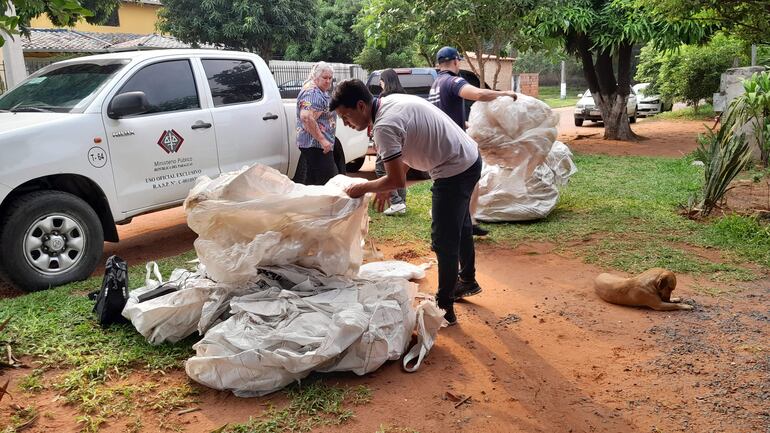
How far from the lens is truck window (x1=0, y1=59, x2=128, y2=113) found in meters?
5.34

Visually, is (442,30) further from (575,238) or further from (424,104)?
(424,104)

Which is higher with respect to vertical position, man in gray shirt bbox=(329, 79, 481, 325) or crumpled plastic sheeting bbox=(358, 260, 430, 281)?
man in gray shirt bbox=(329, 79, 481, 325)

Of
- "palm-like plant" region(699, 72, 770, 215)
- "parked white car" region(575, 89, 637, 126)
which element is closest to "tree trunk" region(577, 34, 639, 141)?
"parked white car" region(575, 89, 637, 126)

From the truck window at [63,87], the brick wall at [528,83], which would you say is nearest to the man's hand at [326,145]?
the truck window at [63,87]

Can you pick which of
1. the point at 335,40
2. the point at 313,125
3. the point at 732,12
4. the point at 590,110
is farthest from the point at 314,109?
the point at 335,40

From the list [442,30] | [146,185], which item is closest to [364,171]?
[442,30]

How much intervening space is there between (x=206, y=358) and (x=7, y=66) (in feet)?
A: 38.0

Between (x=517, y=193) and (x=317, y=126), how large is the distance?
2.25m

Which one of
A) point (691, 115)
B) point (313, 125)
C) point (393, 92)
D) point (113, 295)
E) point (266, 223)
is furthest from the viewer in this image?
point (691, 115)

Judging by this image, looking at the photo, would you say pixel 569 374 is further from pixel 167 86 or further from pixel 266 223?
pixel 167 86

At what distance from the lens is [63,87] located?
5566mm

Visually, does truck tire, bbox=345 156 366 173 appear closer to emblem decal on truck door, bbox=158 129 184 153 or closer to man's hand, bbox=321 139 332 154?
man's hand, bbox=321 139 332 154

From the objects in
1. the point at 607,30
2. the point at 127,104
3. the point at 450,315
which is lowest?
the point at 450,315

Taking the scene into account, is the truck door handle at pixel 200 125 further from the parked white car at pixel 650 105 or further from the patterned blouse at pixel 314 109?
the parked white car at pixel 650 105
